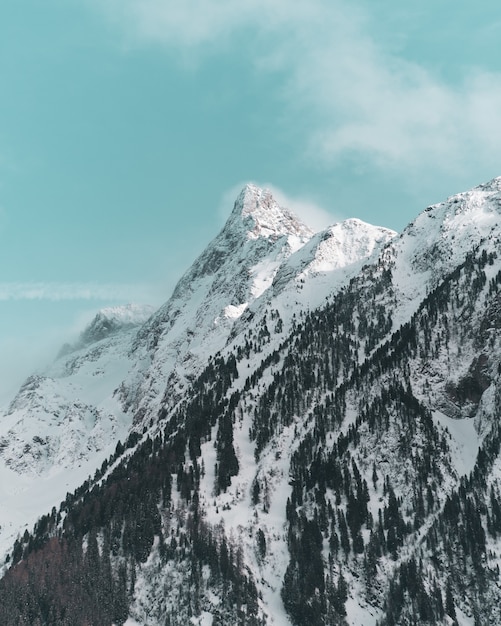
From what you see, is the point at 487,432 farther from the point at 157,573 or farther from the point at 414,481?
the point at 157,573

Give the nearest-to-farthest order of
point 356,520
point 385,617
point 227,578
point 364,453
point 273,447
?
point 385,617
point 227,578
point 356,520
point 364,453
point 273,447

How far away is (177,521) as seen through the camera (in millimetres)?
175625

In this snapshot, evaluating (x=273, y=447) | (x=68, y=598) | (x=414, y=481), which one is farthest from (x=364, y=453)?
(x=68, y=598)

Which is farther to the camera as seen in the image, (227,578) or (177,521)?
(177,521)

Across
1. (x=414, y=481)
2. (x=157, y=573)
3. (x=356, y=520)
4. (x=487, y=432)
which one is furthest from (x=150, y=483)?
(x=487, y=432)

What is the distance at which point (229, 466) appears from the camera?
634 feet

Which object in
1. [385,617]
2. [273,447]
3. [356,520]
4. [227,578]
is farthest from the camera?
[273,447]

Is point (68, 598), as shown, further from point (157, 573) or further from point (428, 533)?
point (428, 533)

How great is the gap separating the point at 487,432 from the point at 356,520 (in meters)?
43.4

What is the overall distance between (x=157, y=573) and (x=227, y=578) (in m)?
18.0

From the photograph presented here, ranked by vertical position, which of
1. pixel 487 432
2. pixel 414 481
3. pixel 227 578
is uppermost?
pixel 487 432


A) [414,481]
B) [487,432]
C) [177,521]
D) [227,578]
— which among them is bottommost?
[227,578]

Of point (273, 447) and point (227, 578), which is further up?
point (273, 447)

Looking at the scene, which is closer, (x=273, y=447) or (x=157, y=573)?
(x=157, y=573)
